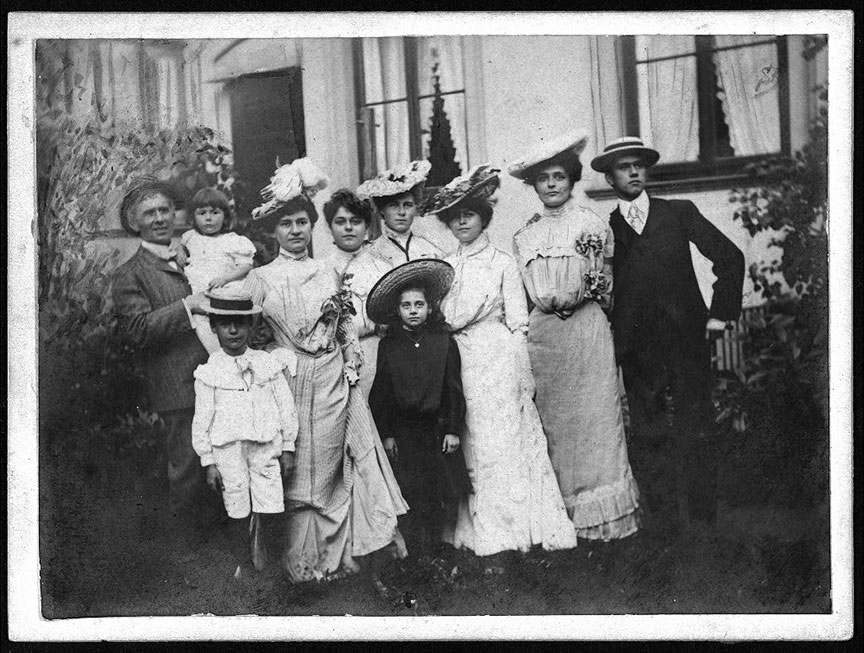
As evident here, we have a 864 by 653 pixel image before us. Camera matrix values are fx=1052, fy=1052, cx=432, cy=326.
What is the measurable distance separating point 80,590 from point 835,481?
133 inches

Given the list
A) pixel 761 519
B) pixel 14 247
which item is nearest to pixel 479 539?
pixel 761 519

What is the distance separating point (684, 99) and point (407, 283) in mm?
1471

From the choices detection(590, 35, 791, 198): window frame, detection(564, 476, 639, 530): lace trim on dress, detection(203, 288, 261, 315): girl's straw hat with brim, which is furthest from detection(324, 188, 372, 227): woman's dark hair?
detection(564, 476, 639, 530): lace trim on dress

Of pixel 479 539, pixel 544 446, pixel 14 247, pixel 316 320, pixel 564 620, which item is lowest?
pixel 564 620

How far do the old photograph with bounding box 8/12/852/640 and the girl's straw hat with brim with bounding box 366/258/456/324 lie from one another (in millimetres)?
11

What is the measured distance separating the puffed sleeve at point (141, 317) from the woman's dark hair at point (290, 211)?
0.51 meters

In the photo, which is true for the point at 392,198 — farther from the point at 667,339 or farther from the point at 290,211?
the point at 667,339

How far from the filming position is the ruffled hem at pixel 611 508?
4.63 m

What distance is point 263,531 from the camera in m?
4.64

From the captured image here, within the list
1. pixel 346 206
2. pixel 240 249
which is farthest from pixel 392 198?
pixel 240 249

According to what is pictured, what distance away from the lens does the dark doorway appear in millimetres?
4645

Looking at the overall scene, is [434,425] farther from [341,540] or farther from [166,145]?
[166,145]

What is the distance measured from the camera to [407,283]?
15.2 feet

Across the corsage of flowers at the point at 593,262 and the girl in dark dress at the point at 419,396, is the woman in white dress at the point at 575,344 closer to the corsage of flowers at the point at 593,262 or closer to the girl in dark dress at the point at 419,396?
the corsage of flowers at the point at 593,262
